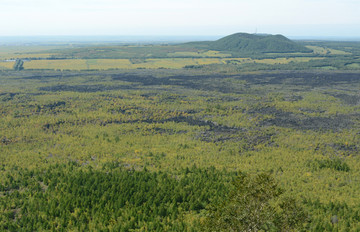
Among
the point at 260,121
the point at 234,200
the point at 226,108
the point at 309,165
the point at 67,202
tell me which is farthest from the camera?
the point at 226,108

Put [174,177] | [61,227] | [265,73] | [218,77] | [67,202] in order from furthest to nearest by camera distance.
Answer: [265,73]
[218,77]
[174,177]
[67,202]
[61,227]

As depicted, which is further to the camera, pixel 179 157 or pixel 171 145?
pixel 171 145

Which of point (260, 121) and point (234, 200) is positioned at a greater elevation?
point (234, 200)

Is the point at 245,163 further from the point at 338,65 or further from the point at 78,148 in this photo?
the point at 338,65

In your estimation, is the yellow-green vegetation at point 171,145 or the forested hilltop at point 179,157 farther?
the yellow-green vegetation at point 171,145

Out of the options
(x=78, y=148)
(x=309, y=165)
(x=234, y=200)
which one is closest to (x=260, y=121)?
(x=309, y=165)

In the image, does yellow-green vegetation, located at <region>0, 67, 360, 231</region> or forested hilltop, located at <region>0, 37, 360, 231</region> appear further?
yellow-green vegetation, located at <region>0, 67, 360, 231</region>

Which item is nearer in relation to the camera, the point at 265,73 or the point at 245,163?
the point at 245,163
